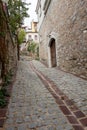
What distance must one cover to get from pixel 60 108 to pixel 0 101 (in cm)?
136

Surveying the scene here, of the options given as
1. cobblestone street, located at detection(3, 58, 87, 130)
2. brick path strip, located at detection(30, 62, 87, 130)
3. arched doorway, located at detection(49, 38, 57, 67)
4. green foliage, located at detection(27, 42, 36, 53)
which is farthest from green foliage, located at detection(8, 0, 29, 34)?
green foliage, located at detection(27, 42, 36, 53)

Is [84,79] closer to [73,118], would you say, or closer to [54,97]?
[54,97]

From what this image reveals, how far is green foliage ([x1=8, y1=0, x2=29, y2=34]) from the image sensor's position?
39.1 feet

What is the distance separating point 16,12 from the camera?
12398 mm

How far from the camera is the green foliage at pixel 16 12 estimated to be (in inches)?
469

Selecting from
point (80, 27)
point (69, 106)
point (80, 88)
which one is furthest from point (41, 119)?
point (80, 27)

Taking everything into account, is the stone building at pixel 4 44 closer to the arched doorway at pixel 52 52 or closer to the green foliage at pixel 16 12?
the green foliage at pixel 16 12

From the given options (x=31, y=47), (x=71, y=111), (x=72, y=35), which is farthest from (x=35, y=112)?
(x=31, y=47)

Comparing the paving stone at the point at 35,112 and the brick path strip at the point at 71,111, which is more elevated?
the paving stone at the point at 35,112

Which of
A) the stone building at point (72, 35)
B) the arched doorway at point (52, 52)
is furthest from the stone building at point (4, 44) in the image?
the arched doorway at point (52, 52)

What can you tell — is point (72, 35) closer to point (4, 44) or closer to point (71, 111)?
point (4, 44)

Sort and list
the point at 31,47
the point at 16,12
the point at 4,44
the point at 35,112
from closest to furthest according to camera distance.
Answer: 1. the point at 35,112
2. the point at 4,44
3. the point at 16,12
4. the point at 31,47

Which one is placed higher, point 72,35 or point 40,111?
point 72,35

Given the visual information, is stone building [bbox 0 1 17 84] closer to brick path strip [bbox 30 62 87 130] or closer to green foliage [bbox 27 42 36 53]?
brick path strip [bbox 30 62 87 130]
